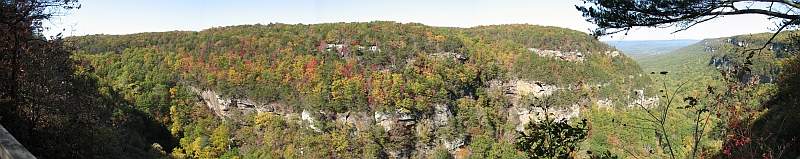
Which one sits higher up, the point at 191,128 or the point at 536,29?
the point at 536,29

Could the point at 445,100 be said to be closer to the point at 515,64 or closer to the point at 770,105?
the point at 515,64

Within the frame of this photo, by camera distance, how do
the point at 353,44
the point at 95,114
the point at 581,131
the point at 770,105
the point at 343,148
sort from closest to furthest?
the point at 581,131 < the point at 95,114 < the point at 770,105 < the point at 343,148 < the point at 353,44

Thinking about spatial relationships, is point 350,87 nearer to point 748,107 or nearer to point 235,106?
point 235,106

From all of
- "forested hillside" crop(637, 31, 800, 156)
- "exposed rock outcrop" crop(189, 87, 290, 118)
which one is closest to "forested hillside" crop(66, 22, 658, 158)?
"exposed rock outcrop" crop(189, 87, 290, 118)

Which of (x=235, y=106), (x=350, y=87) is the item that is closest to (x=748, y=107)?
(x=350, y=87)

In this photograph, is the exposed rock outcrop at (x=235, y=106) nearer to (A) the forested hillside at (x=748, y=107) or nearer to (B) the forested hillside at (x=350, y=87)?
(B) the forested hillside at (x=350, y=87)

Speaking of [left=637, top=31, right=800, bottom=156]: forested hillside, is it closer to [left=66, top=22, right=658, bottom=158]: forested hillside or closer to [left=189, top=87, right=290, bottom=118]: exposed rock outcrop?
[left=66, top=22, right=658, bottom=158]: forested hillside

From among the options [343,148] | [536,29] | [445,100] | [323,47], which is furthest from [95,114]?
[536,29]

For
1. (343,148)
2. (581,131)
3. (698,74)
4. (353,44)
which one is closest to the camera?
(581,131)

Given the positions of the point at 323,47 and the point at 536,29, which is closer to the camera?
the point at 323,47
